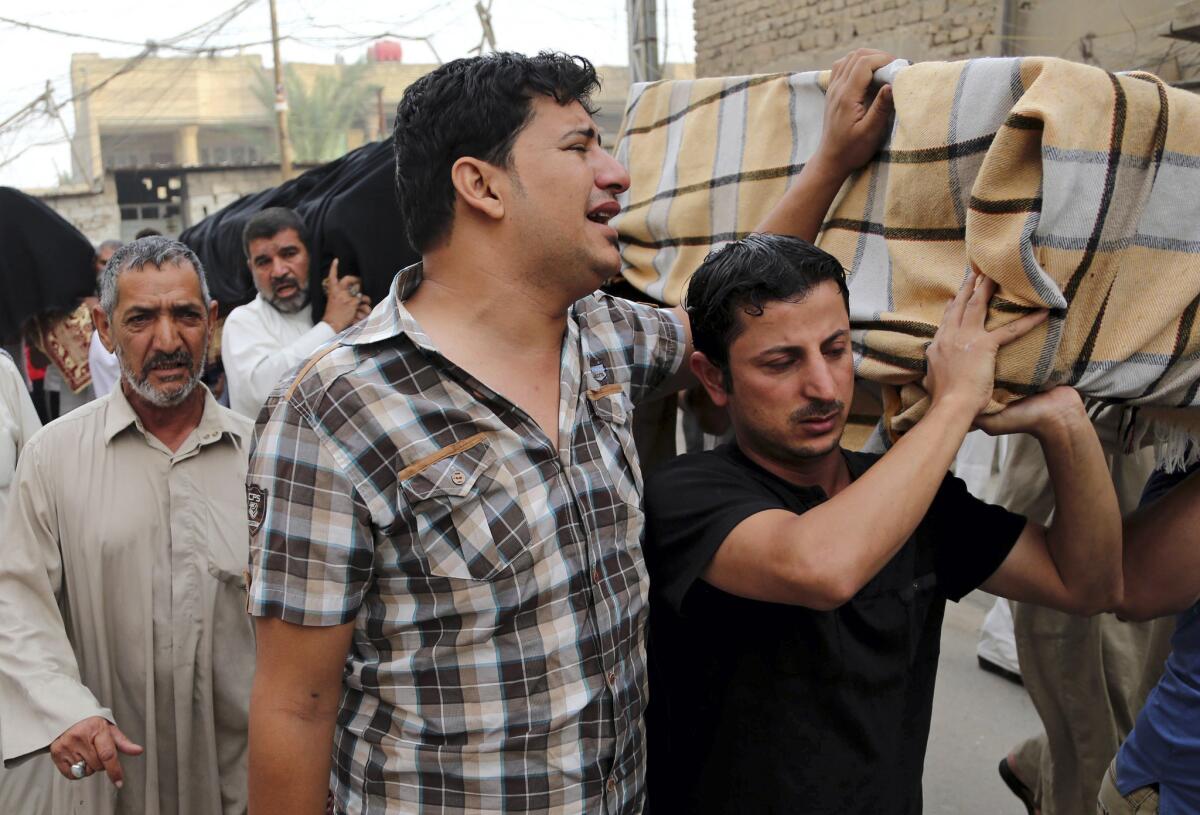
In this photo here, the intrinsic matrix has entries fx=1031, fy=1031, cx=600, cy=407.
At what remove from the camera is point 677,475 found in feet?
5.60

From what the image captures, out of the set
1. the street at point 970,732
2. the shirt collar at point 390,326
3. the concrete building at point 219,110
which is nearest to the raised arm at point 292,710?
the shirt collar at point 390,326

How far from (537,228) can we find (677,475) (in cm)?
47

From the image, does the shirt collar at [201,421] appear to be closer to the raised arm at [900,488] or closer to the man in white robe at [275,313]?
the man in white robe at [275,313]

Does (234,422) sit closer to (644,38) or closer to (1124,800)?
(1124,800)

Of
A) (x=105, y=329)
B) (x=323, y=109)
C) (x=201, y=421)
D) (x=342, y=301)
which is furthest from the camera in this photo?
(x=323, y=109)

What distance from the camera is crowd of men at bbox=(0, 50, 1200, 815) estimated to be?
4.75 ft

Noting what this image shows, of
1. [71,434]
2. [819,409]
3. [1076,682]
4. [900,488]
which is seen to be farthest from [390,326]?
[1076,682]

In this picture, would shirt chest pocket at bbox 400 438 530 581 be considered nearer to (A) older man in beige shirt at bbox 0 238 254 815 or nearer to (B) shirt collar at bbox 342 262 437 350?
(B) shirt collar at bbox 342 262 437 350

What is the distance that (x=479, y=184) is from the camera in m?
1.57

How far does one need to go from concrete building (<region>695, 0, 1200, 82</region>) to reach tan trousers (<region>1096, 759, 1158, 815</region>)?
14.2 ft

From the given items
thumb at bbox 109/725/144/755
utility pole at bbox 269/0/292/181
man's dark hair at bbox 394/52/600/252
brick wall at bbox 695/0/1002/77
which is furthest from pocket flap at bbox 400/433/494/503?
utility pole at bbox 269/0/292/181

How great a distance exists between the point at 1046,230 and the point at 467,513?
868mm

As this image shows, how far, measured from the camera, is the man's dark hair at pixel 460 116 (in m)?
1.57

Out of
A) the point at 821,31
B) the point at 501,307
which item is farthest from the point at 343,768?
the point at 821,31
